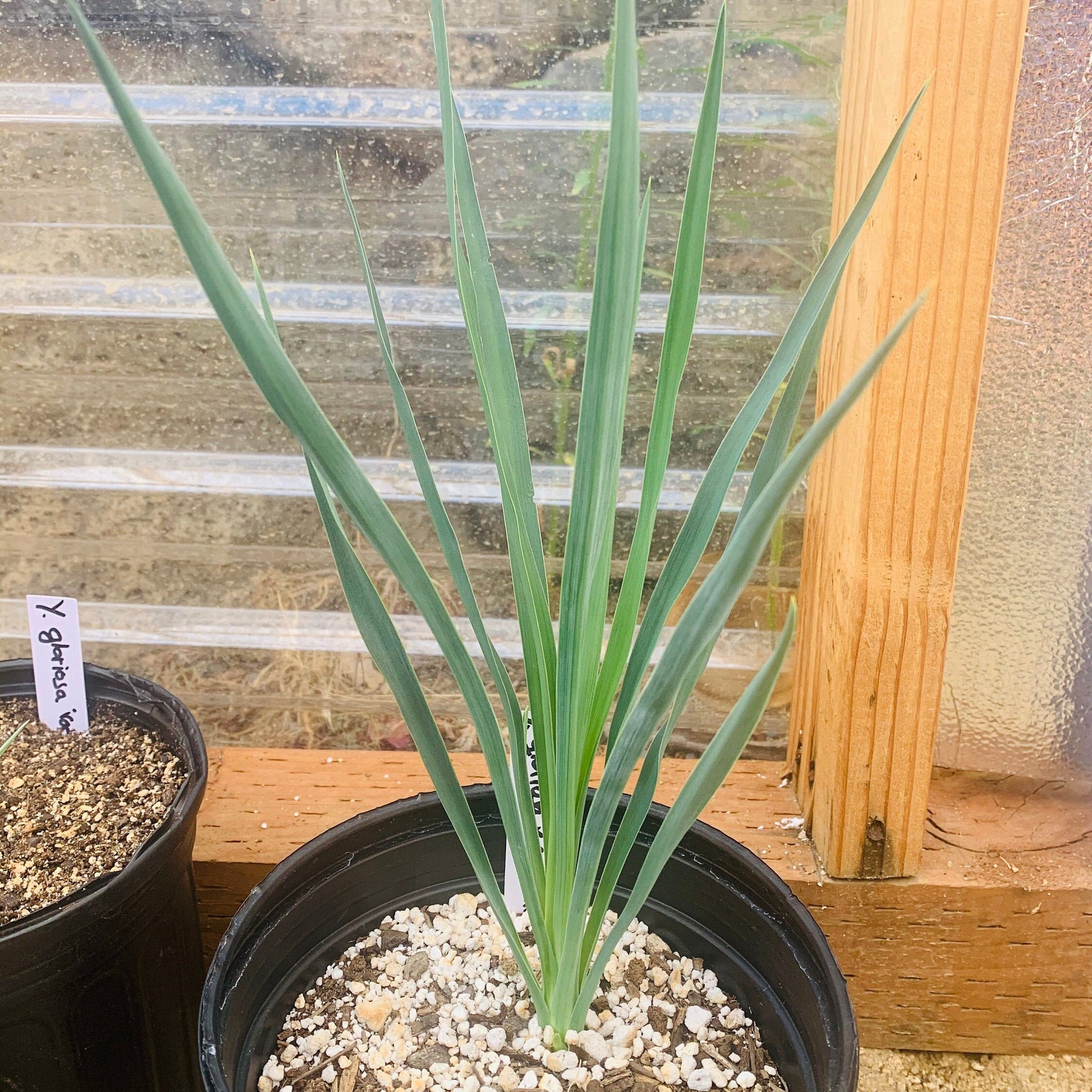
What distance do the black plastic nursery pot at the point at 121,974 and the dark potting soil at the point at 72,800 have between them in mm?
26

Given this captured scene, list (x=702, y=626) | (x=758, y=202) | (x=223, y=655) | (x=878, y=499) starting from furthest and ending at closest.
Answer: (x=223, y=655)
(x=758, y=202)
(x=878, y=499)
(x=702, y=626)

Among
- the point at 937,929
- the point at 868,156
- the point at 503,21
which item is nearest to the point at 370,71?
the point at 503,21

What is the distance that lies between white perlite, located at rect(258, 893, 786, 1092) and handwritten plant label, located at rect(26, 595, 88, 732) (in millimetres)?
359

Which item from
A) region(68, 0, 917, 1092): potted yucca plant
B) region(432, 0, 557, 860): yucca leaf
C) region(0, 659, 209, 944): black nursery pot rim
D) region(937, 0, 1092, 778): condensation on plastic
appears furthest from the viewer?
region(937, 0, 1092, 778): condensation on plastic

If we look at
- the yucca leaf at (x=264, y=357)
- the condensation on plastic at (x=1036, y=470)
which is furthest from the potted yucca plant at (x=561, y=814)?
the condensation on plastic at (x=1036, y=470)

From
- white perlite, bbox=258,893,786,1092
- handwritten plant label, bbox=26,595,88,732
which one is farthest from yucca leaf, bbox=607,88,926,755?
handwritten plant label, bbox=26,595,88,732

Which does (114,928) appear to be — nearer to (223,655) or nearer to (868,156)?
(223,655)

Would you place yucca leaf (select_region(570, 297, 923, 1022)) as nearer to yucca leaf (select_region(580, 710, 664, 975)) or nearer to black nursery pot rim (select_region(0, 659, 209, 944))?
yucca leaf (select_region(580, 710, 664, 975))

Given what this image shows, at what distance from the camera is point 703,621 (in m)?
0.40

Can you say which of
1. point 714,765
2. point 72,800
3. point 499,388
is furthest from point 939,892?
point 72,800

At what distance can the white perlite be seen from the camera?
2.06ft

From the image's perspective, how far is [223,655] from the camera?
1063mm

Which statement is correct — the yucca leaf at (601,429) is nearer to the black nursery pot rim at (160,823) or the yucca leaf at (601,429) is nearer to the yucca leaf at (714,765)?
the yucca leaf at (714,765)

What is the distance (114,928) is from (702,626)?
0.55 meters
